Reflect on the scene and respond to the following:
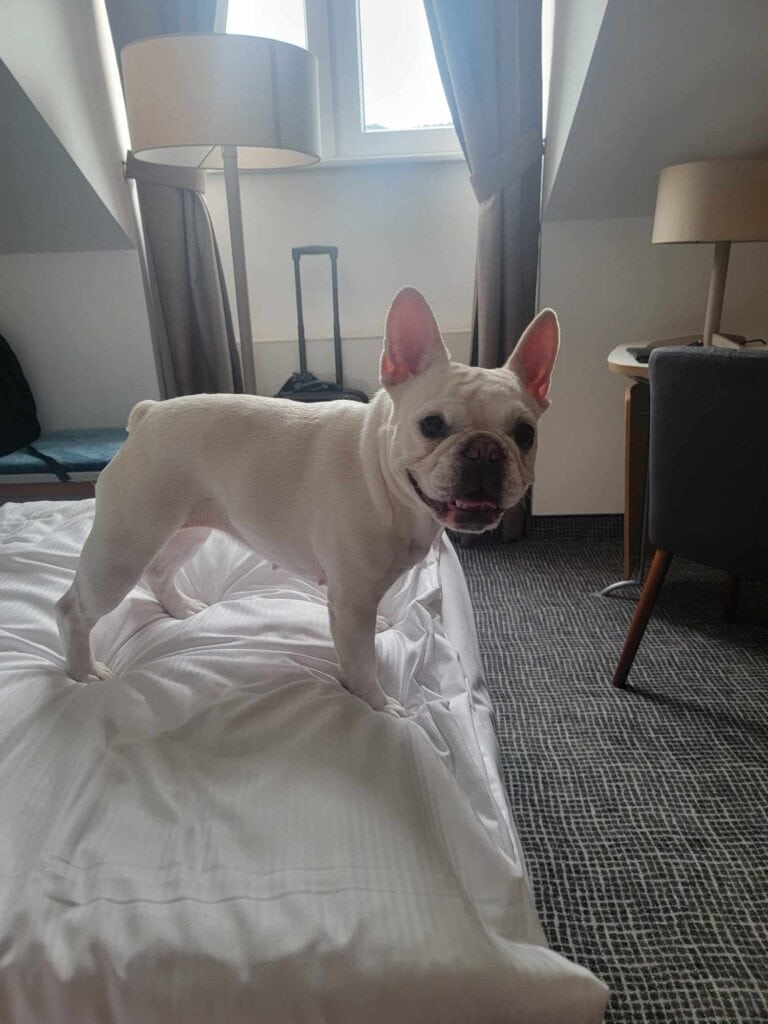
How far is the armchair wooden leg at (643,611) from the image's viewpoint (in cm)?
164

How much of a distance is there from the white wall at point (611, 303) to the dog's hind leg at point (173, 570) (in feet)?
5.73

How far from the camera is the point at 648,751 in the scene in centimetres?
149

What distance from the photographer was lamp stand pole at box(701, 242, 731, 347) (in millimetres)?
1967

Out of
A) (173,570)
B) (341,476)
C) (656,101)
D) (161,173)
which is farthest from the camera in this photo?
A: (161,173)

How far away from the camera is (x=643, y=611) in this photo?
167 centimetres

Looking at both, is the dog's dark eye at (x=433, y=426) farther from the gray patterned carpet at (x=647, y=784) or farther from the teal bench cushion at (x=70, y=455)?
the teal bench cushion at (x=70, y=455)

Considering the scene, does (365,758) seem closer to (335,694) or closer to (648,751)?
(335,694)

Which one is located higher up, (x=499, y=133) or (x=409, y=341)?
(x=499, y=133)

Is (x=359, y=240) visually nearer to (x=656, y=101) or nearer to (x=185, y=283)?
(x=185, y=283)

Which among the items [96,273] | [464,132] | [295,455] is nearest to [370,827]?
[295,455]

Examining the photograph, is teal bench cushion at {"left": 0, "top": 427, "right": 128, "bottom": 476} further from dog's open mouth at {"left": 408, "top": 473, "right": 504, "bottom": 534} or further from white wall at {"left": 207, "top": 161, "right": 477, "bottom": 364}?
dog's open mouth at {"left": 408, "top": 473, "right": 504, "bottom": 534}

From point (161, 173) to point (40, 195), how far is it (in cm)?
45

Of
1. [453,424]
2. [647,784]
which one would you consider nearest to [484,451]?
[453,424]

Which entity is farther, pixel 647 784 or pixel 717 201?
pixel 717 201
